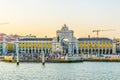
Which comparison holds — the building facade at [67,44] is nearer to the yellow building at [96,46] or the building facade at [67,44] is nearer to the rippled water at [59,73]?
the yellow building at [96,46]

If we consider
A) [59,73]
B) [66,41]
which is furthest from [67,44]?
[59,73]

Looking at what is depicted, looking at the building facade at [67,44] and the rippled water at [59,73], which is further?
the building facade at [67,44]

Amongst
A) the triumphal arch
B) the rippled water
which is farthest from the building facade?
the rippled water

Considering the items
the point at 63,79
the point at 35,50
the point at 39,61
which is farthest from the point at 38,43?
the point at 63,79

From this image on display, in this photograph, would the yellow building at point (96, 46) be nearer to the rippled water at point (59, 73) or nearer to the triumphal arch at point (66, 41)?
the triumphal arch at point (66, 41)

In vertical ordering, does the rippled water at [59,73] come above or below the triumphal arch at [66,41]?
below

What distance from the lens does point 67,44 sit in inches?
4060

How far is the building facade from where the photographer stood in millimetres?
101062

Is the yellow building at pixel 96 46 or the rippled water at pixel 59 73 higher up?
the yellow building at pixel 96 46

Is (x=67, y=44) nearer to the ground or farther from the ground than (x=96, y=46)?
farther from the ground

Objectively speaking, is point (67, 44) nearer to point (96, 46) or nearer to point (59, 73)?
point (96, 46)

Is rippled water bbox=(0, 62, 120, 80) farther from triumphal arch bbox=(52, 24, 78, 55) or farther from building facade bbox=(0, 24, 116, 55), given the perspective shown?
building facade bbox=(0, 24, 116, 55)

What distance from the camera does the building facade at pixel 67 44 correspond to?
10106 cm

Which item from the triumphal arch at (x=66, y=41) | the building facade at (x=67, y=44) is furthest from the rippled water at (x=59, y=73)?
the building facade at (x=67, y=44)
